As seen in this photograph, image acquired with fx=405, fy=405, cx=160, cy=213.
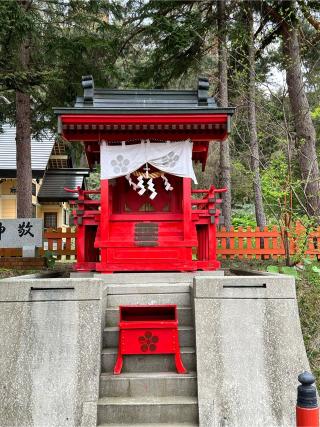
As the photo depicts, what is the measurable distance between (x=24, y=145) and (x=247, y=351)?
9.39 meters

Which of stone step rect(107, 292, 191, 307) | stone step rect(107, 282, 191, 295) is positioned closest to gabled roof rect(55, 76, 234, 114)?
stone step rect(107, 282, 191, 295)

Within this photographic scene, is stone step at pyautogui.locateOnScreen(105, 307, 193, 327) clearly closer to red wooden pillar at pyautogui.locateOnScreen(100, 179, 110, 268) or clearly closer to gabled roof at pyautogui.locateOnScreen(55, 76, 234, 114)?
red wooden pillar at pyautogui.locateOnScreen(100, 179, 110, 268)

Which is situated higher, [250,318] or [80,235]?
[80,235]

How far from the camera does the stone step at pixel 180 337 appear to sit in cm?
566

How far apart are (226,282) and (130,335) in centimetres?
146

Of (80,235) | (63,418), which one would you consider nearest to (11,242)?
(80,235)

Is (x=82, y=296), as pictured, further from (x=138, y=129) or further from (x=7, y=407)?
(x=138, y=129)

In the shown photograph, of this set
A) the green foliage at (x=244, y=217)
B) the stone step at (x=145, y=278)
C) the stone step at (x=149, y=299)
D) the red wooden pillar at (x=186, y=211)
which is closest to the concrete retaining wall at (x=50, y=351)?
the stone step at (x=149, y=299)

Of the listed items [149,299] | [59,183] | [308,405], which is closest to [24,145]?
[149,299]

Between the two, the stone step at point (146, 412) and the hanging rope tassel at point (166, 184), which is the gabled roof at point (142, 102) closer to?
the hanging rope tassel at point (166, 184)

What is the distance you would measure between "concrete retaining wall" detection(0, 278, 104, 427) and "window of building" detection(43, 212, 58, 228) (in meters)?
21.3

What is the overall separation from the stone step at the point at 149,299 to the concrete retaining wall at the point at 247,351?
1.01 metres

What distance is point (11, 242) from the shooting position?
35.4 feet

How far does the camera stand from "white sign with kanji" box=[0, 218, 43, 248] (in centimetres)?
1077
